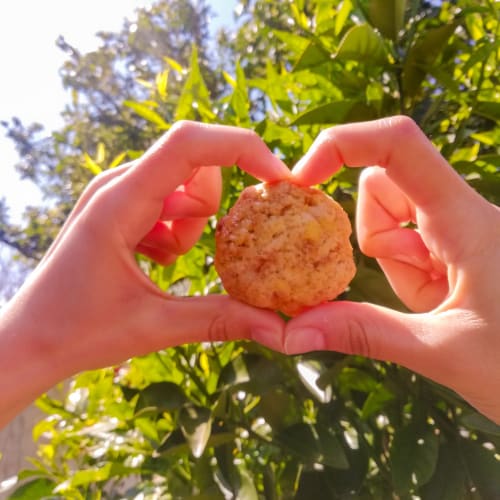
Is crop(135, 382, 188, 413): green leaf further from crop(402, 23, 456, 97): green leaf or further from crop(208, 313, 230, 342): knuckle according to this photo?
crop(402, 23, 456, 97): green leaf

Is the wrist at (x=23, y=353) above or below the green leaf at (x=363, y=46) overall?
below

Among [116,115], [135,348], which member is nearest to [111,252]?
[135,348]

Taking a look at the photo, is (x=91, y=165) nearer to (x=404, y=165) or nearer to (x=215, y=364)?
(x=215, y=364)

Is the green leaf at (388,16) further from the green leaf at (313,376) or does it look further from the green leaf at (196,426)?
the green leaf at (196,426)

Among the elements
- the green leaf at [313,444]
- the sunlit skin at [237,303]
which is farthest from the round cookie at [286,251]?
the green leaf at [313,444]

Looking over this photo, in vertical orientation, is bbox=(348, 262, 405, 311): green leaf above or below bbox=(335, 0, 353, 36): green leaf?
below

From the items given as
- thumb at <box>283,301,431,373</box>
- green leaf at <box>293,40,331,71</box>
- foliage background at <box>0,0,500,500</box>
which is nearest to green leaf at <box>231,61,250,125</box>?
foliage background at <box>0,0,500,500</box>
